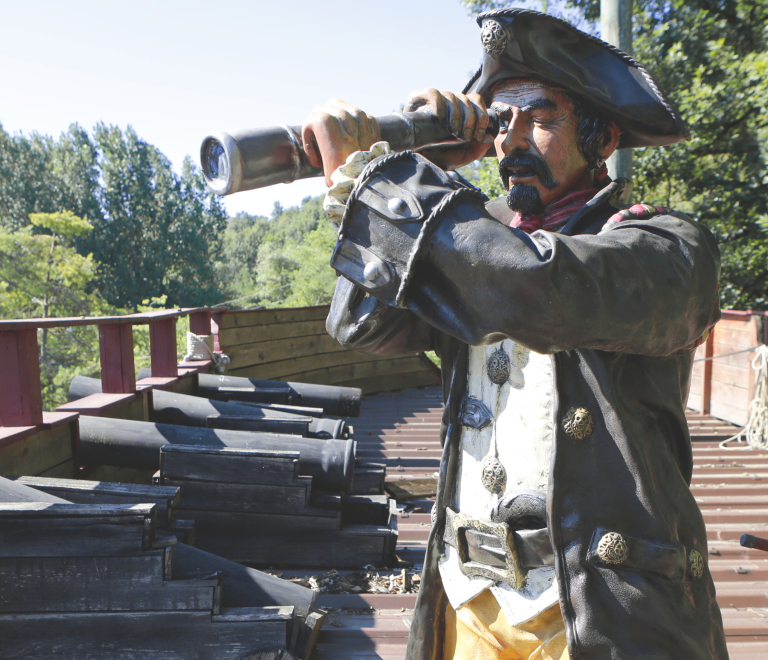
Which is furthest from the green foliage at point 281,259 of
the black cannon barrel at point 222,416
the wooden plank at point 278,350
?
the black cannon barrel at point 222,416

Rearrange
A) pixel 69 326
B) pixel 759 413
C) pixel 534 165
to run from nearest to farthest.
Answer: pixel 534 165 < pixel 69 326 < pixel 759 413

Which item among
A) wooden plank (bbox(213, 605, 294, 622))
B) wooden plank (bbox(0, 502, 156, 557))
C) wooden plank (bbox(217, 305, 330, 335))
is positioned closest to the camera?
wooden plank (bbox(0, 502, 156, 557))

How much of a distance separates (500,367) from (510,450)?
195 millimetres

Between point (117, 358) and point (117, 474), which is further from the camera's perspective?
point (117, 358)

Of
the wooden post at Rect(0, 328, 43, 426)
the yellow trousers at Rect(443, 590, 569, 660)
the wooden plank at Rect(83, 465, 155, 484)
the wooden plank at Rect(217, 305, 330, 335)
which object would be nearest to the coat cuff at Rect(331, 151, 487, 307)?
the yellow trousers at Rect(443, 590, 569, 660)

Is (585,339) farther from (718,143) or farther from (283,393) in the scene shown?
(718,143)

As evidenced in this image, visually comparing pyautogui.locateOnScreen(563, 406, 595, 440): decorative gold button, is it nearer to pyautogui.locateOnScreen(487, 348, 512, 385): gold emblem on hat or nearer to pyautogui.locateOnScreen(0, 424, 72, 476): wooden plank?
pyautogui.locateOnScreen(487, 348, 512, 385): gold emblem on hat

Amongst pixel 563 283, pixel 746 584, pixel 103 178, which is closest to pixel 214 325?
pixel 746 584

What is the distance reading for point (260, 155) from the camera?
1229mm

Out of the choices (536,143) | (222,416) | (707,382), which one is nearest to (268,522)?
(222,416)

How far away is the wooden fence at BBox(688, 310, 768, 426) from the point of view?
7.59 metres

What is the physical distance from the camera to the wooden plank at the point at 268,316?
24.2 ft

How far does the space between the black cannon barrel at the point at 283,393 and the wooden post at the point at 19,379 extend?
9.25ft

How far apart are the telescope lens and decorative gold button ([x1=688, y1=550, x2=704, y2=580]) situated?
121 centimetres
